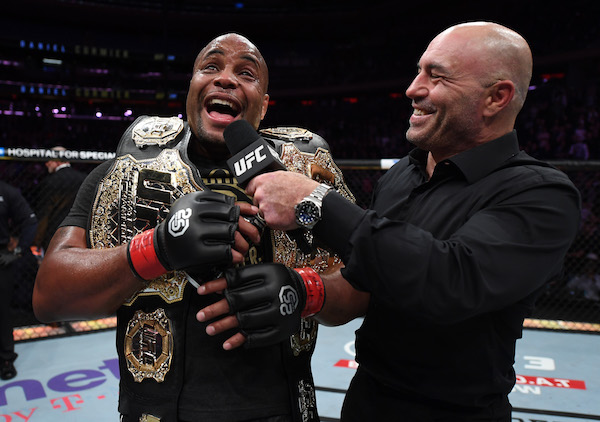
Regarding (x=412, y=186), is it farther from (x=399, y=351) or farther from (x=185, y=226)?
(x=185, y=226)

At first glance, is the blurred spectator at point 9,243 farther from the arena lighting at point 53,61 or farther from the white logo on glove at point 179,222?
the arena lighting at point 53,61

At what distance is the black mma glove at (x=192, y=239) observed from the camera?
1.08 meters

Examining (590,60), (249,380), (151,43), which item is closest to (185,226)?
(249,380)

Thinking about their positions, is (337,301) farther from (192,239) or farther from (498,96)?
(498,96)

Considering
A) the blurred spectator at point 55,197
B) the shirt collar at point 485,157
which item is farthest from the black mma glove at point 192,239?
the blurred spectator at point 55,197

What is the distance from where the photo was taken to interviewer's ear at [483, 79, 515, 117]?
1389 mm

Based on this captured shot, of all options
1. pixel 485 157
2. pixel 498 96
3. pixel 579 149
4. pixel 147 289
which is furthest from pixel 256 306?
pixel 579 149

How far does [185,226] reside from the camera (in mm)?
1089

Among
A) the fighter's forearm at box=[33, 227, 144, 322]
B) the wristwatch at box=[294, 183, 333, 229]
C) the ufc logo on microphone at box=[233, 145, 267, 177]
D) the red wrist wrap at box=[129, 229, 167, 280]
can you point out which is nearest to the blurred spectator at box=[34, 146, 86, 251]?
the fighter's forearm at box=[33, 227, 144, 322]

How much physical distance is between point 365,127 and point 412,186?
1476 centimetres

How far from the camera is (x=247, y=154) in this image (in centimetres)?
117

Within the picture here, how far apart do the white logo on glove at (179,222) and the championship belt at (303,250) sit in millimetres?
278

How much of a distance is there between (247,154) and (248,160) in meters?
0.02

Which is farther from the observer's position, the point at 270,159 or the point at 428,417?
the point at 428,417
